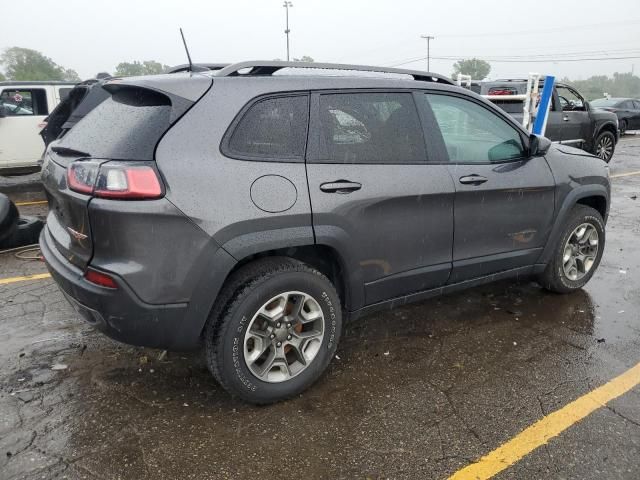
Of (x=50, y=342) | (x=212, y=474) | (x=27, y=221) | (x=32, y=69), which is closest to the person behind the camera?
(x=212, y=474)

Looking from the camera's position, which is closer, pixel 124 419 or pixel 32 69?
pixel 124 419

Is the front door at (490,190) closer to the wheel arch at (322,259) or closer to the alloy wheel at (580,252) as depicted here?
the alloy wheel at (580,252)

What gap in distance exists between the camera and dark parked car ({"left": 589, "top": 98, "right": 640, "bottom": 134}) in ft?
70.0

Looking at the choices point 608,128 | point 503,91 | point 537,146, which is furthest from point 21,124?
point 608,128

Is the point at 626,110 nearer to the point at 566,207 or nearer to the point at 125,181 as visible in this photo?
the point at 566,207

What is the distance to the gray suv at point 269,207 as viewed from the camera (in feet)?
7.87

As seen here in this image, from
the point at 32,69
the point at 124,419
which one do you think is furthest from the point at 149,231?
the point at 32,69

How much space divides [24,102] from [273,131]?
887 centimetres

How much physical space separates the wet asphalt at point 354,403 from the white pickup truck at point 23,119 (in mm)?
6557

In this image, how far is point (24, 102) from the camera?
9.61 metres

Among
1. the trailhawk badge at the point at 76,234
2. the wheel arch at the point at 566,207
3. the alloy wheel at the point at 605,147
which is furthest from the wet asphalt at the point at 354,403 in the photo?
the alloy wheel at the point at 605,147

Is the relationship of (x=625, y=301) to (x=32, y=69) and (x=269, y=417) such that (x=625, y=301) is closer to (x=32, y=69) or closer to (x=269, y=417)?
(x=269, y=417)

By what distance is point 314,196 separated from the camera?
8.93ft

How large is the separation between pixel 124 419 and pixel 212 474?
0.66m
